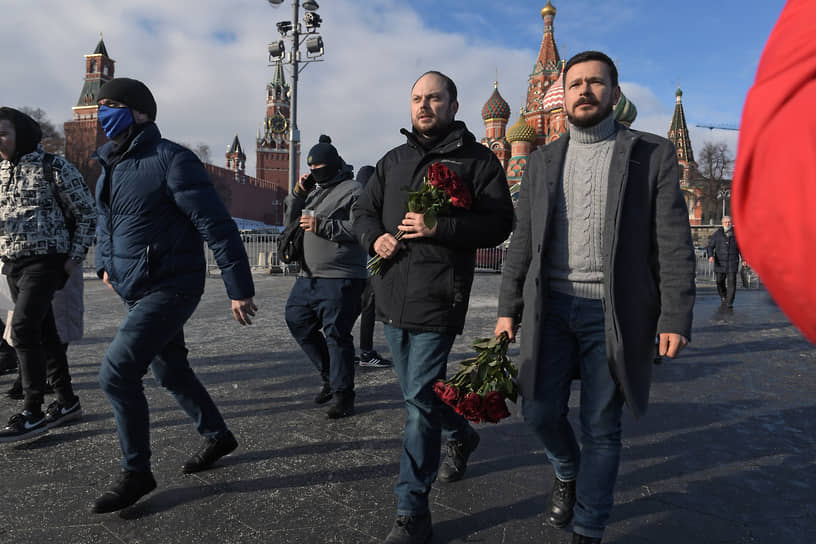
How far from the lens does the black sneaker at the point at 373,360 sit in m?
5.59

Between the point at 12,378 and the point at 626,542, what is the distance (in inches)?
199

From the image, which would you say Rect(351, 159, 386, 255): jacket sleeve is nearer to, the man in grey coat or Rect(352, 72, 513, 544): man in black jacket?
Rect(352, 72, 513, 544): man in black jacket

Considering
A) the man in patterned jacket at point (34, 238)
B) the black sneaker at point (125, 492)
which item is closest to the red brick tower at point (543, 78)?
the man in patterned jacket at point (34, 238)

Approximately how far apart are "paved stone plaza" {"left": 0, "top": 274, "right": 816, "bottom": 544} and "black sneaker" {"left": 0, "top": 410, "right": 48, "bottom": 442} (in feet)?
0.27

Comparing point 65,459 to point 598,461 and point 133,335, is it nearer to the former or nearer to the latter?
point 133,335

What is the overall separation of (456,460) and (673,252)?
154cm

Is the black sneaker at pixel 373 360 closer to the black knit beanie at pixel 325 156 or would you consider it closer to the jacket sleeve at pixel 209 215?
the black knit beanie at pixel 325 156

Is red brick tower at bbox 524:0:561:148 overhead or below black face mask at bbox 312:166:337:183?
overhead

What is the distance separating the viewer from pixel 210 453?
3.07 m

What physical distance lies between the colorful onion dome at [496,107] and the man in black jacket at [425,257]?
2013 inches

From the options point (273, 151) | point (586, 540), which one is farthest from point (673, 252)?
point (273, 151)

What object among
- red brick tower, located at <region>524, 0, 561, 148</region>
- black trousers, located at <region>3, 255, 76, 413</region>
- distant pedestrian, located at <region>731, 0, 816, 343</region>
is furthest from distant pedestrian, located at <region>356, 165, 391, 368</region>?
red brick tower, located at <region>524, 0, 561, 148</region>

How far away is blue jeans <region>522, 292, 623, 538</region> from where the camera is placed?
2.24 m

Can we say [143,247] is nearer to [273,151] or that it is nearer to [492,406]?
[492,406]
